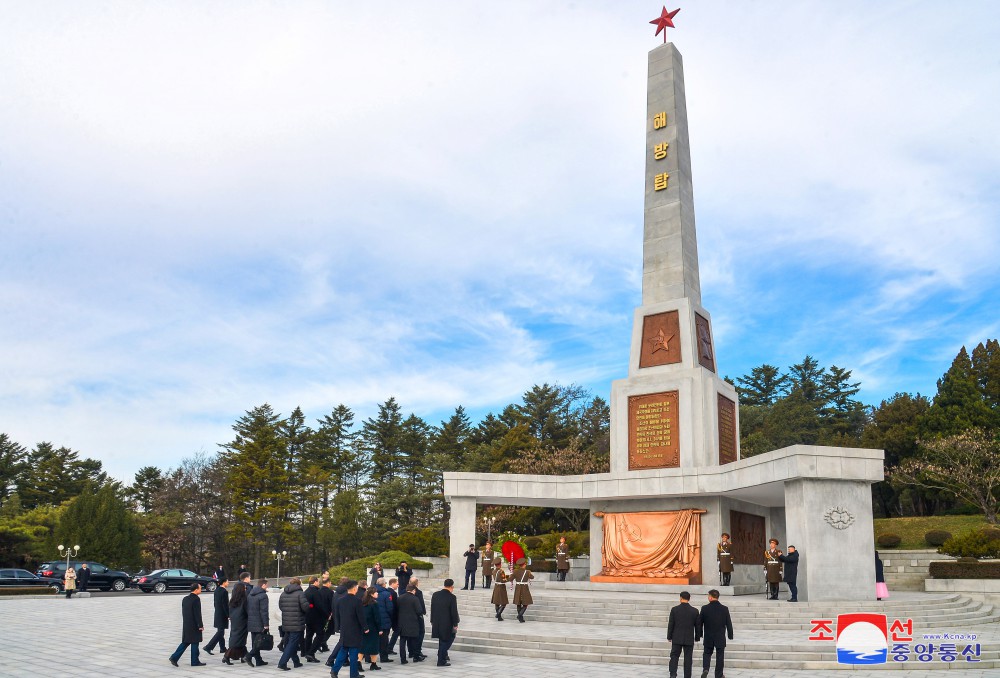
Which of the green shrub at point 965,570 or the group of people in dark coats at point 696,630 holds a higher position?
the group of people in dark coats at point 696,630

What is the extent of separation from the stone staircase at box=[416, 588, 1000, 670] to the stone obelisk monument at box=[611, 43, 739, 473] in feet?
16.1

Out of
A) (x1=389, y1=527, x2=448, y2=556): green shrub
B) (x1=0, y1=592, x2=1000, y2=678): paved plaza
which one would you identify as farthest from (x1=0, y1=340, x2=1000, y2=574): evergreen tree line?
(x1=0, y1=592, x2=1000, y2=678): paved plaza

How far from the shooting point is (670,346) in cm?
2445

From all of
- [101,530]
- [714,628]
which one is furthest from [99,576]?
[714,628]

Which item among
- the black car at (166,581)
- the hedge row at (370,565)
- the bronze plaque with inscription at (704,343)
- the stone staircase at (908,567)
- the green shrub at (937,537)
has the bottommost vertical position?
the black car at (166,581)

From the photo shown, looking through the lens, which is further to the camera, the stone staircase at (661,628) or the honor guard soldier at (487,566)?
the honor guard soldier at (487,566)

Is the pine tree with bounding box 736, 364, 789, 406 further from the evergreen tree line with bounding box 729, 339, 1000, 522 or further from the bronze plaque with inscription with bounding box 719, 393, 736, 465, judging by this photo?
the bronze plaque with inscription with bounding box 719, 393, 736, 465

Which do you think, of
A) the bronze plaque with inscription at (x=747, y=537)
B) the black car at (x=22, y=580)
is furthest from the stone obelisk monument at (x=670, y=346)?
the black car at (x=22, y=580)

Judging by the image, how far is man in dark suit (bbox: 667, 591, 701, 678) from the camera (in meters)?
11.3

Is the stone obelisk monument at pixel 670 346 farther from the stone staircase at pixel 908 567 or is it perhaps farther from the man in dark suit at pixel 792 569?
the stone staircase at pixel 908 567

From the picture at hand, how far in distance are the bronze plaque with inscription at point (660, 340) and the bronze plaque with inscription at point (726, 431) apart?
81.2 inches

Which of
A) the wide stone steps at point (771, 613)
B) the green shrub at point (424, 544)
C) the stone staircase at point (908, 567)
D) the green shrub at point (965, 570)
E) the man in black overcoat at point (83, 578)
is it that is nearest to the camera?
the wide stone steps at point (771, 613)

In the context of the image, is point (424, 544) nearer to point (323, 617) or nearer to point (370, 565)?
point (370, 565)

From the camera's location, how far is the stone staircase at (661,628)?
13172mm
